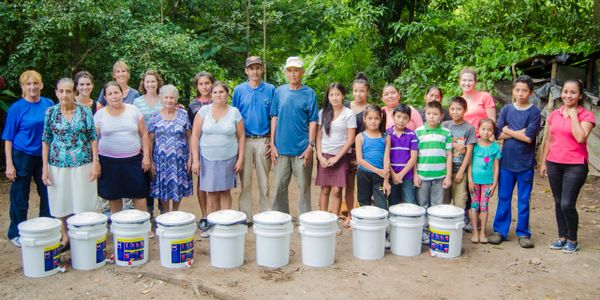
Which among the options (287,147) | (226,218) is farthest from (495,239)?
(226,218)

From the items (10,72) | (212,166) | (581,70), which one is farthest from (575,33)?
(10,72)

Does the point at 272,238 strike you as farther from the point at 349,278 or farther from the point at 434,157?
the point at 434,157

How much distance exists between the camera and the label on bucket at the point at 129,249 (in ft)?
13.8

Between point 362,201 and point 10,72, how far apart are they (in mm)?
5939

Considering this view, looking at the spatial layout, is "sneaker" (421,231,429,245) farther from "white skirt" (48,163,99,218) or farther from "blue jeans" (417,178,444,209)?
"white skirt" (48,163,99,218)

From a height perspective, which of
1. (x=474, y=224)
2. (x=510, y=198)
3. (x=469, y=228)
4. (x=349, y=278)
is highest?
(x=510, y=198)

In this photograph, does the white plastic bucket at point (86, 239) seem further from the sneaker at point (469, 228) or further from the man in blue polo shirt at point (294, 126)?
the sneaker at point (469, 228)

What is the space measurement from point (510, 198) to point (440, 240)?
3.02 feet

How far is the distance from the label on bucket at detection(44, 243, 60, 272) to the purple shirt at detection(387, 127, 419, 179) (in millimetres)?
2993

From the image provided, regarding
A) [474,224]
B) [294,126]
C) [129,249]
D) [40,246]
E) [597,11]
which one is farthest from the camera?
[597,11]

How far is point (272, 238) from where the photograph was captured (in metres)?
4.19

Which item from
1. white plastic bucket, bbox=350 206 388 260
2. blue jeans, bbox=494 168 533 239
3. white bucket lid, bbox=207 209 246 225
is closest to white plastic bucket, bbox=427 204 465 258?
white plastic bucket, bbox=350 206 388 260

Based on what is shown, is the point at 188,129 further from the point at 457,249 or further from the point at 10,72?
the point at 10,72

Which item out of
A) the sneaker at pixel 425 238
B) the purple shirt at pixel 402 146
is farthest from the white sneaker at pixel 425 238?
the purple shirt at pixel 402 146
